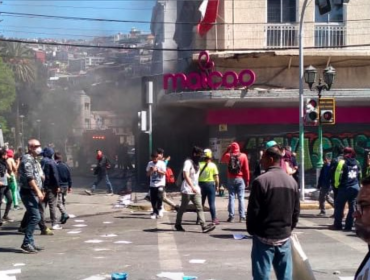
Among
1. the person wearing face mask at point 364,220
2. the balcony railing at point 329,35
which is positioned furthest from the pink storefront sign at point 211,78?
the person wearing face mask at point 364,220

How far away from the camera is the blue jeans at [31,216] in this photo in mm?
9750

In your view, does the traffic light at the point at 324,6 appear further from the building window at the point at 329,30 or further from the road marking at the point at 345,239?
the road marking at the point at 345,239

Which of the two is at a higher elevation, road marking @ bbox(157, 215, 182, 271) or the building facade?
the building facade

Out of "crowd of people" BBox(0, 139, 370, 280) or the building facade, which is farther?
the building facade

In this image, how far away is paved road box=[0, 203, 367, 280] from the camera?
8414 millimetres

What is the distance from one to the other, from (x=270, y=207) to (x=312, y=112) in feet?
41.1

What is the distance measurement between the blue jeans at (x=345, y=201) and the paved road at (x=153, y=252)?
369 mm

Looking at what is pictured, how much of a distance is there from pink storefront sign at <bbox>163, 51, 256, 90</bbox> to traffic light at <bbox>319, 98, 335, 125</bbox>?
437 cm

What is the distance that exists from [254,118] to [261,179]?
57.2 ft

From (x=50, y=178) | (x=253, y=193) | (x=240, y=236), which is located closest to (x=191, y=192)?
(x=240, y=236)

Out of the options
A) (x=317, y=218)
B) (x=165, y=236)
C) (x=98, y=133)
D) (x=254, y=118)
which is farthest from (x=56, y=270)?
(x=98, y=133)

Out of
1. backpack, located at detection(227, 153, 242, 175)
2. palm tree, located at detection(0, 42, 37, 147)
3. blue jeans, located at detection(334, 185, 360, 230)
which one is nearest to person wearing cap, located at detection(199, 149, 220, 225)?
backpack, located at detection(227, 153, 242, 175)

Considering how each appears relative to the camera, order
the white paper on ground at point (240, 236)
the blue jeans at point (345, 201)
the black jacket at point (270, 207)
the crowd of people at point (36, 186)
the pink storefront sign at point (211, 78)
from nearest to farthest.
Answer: the black jacket at point (270, 207), the crowd of people at point (36, 186), the white paper on ground at point (240, 236), the blue jeans at point (345, 201), the pink storefront sign at point (211, 78)

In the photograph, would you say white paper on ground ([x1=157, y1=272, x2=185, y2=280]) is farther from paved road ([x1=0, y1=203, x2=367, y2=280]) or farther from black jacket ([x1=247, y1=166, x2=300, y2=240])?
black jacket ([x1=247, y1=166, x2=300, y2=240])
